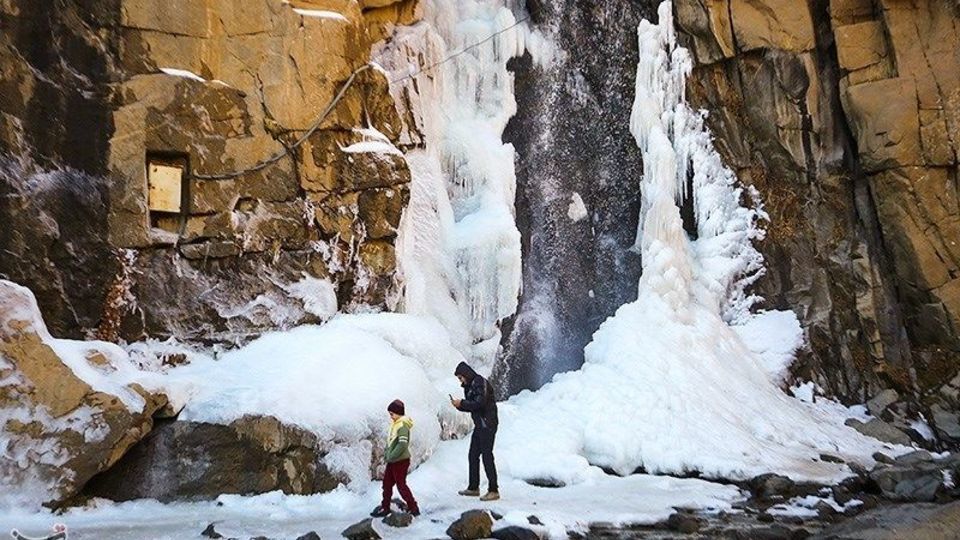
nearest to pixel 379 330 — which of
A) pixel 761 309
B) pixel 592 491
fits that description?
pixel 592 491

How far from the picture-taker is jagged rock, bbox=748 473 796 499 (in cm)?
1015

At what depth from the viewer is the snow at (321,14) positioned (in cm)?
1164

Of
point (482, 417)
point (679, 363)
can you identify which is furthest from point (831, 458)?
point (482, 417)

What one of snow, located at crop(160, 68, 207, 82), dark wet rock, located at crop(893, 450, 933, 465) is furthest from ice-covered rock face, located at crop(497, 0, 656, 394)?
snow, located at crop(160, 68, 207, 82)

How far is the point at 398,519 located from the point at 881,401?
11.4 metres

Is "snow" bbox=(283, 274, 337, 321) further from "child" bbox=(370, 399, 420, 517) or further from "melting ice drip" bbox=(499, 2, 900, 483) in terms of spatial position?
"child" bbox=(370, 399, 420, 517)

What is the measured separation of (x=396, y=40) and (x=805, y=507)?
31.0 ft

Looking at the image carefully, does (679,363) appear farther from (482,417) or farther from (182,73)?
(182,73)

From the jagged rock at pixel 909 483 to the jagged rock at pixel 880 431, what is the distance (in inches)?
120

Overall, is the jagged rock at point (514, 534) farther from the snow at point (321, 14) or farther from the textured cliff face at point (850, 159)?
the textured cliff face at point (850, 159)

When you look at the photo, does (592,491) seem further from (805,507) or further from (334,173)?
(334,173)

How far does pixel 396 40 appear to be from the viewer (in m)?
13.7

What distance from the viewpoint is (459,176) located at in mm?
14422

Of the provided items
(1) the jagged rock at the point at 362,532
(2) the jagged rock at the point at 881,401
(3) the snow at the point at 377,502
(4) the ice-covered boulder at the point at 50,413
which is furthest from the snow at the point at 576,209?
(1) the jagged rock at the point at 362,532
